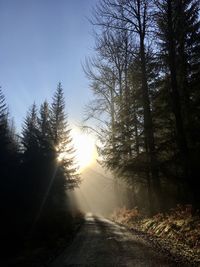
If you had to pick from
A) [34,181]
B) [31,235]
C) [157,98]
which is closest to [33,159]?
[34,181]

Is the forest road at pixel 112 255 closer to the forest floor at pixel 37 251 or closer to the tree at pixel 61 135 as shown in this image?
the forest floor at pixel 37 251

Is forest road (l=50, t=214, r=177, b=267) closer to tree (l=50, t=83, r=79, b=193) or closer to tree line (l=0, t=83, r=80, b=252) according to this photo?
tree line (l=0, t=83, r=80, b=252)

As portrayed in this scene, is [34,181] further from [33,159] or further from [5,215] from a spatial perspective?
[5,215]

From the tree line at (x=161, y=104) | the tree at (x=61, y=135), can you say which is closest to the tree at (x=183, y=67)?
the tree line at (x=161, y=104)

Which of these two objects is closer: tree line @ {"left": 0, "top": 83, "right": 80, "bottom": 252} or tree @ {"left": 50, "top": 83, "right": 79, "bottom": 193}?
tree line @ {"left": 0, "top": 83, "right": 80, "bottom": 252}

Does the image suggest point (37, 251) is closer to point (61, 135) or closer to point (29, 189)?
point (29, 189)

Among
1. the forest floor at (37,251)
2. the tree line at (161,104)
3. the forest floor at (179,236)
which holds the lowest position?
the forest floor at (37,251)

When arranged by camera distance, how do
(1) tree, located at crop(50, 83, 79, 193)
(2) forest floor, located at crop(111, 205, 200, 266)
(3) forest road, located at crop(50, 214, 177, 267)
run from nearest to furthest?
(3) forest road, located at crop(50, 214, 177, 267)
(2) forest floor, located at crop(111, 205, 200, 266)
(1) tree, located at crop(50, 83, 79, 193)

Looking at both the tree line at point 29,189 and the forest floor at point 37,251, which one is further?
the tree line at point 29,189

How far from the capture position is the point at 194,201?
15008mm

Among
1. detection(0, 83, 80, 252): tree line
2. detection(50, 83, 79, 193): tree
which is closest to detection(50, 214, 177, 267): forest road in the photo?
detection(0, 83, 80, 252): tree line

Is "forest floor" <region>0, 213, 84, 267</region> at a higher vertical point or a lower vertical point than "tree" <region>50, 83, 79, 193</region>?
lower

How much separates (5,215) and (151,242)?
9.01 metres

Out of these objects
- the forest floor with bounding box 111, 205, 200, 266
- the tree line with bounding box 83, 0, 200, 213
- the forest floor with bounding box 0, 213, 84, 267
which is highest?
the tree line with bounding box 83, 0, 200, 213
